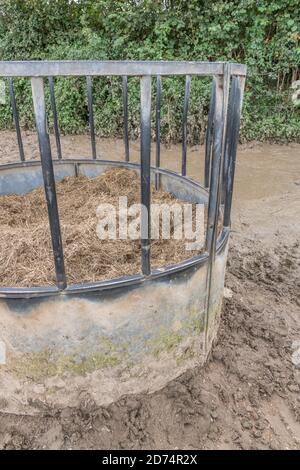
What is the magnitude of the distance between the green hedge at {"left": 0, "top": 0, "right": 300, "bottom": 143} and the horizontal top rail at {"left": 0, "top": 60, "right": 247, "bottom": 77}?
16.4ft

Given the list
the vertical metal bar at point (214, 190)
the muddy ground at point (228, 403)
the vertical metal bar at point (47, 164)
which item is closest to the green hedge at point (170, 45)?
the muddy ground at point (228, 403)

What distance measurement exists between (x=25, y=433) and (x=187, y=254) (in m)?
1.24

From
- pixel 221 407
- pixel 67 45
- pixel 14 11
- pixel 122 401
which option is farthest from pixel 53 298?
Answer: pixel 14 11

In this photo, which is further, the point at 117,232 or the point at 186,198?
the point at 186,198

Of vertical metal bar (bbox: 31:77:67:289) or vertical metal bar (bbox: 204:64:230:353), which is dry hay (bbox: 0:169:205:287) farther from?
vertical metal bar (bbox: 31:77:67:289)

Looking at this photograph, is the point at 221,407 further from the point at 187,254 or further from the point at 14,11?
the point at 14,11

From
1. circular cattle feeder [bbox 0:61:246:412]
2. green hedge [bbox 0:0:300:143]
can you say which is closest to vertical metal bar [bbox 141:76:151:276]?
circular cattle feeder [bbox 0:61:246:412]

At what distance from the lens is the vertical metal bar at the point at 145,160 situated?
1344 mm

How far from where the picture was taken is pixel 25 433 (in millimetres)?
1896

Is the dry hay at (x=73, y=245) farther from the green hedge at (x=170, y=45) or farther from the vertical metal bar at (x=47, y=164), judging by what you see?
the green hedge at (x=170, y=45)

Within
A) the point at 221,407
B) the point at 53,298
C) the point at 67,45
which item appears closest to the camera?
the point at 53,298

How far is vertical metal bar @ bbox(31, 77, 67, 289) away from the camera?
125cm

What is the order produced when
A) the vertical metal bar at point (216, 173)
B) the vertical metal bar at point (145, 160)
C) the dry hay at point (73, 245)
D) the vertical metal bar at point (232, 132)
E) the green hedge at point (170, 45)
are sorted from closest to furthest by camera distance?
the vertical metal bar at point (145, 160) → the vertical metal bar at point (216, 173) → the vertical metal bar at point (232, 132) → the dry hay at point (73, 245) → the green hedge at point (170, 45)

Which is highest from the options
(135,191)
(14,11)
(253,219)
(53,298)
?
(14,11)
